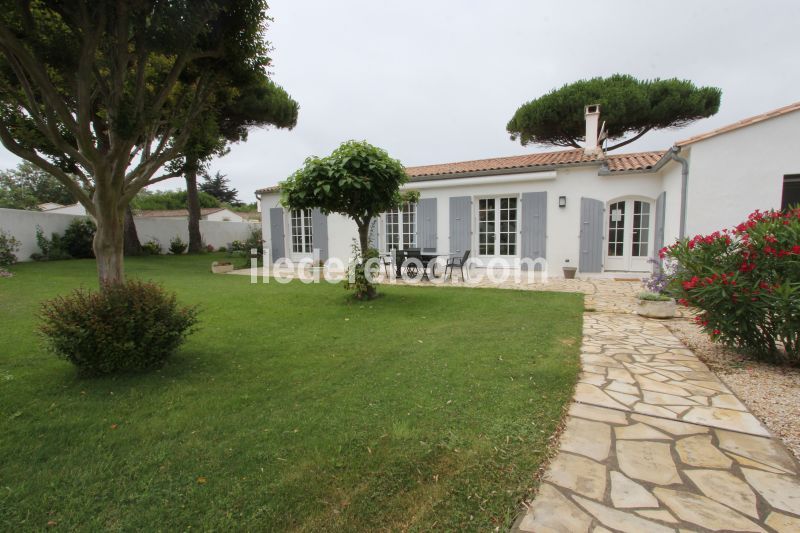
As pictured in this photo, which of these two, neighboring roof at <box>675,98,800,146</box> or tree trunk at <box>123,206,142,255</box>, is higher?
neighboring roof at <box>675,98,800,146</box>

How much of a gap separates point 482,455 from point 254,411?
1.70 meters

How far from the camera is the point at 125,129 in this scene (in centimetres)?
342

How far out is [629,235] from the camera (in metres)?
9.55

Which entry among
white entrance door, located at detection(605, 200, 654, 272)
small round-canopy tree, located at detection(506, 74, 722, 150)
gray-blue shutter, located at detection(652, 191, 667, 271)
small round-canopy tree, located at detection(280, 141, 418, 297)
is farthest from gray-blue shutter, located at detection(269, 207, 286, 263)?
gray-blue shutter, located at detection(652, 191, 667, 271)

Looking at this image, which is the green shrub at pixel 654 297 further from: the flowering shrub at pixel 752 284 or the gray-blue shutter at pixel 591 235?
the gray-blue shutter at pixel 591 235

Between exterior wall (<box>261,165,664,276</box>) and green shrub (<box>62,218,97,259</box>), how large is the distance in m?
13.9

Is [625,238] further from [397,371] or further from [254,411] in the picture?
[254,411]

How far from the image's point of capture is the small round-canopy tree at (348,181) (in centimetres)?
596

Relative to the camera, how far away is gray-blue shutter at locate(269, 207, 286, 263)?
45.6ft

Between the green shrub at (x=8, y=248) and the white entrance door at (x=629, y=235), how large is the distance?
19.0 m

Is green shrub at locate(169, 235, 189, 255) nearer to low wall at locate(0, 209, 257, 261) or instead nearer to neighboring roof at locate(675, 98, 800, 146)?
low wall at locate(0, 209, 257, 261)

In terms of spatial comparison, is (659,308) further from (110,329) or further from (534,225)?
(110,329)

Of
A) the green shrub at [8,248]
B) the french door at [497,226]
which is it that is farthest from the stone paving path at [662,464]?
the green shrub at [8,248]

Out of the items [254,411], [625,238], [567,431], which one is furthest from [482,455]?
[625,238]
